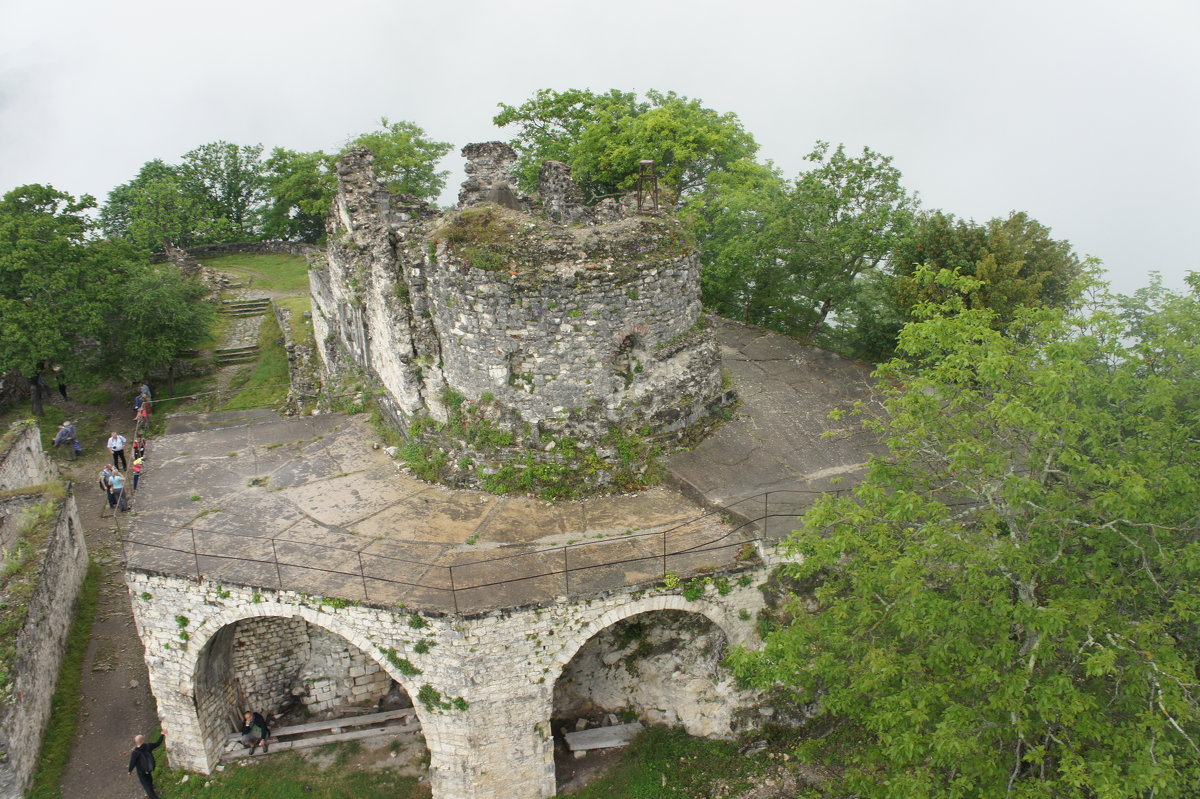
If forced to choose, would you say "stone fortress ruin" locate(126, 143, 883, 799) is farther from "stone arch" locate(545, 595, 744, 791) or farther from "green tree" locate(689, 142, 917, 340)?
"green tree" locate(689, 142, 917, 340)

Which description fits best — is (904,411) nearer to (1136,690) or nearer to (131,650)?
(1136,690)

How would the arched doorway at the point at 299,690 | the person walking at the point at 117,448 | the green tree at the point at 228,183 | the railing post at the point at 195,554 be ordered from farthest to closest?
1. the green tree at the point at 228,183
2. the person walking at the point at 117,448
3. the arched doorway at the point at 299,690
4. the railing post at the point at 195,554

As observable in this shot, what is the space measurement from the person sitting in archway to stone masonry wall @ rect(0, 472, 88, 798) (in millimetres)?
2965

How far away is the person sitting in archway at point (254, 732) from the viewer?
12703 mm

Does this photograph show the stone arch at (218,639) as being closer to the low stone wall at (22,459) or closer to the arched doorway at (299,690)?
the arched doorway at (299,690)

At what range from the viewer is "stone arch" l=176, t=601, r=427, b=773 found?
35.8 feet

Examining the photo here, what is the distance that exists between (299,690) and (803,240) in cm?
1442

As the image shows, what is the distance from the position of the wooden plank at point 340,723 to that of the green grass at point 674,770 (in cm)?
330

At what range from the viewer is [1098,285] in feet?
30.5

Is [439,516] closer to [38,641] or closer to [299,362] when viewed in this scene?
[38,641]

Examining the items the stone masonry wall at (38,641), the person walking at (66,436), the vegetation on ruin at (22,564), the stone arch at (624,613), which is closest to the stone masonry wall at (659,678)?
the stone arch at (624,613)

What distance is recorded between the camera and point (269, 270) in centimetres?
3519

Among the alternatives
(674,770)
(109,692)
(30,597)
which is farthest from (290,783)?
(674,770)

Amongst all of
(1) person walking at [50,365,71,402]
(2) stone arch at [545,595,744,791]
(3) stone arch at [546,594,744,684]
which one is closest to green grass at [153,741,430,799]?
(2) stone arch at [545,595,744,791]
